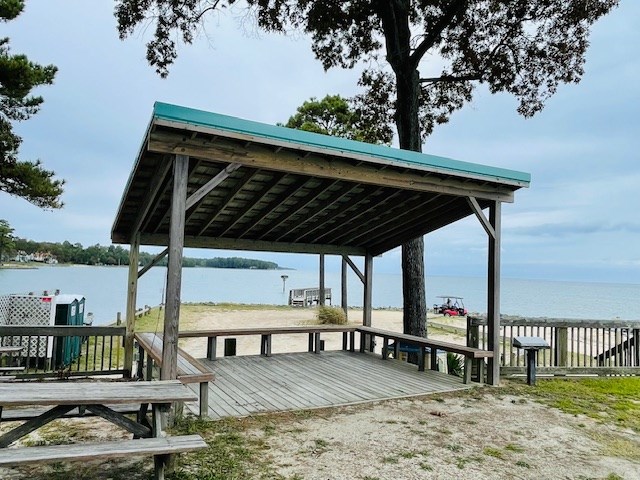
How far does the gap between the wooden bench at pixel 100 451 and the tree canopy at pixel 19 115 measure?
808 centimetres

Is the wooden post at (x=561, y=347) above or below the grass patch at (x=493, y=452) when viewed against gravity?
above

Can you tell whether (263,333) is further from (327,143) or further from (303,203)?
(327,143)

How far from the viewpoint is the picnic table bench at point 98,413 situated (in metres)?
2.29

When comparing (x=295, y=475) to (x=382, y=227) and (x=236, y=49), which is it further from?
(x=236, y=49)

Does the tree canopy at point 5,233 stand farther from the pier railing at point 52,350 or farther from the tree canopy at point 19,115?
the pier railing at point 52,350

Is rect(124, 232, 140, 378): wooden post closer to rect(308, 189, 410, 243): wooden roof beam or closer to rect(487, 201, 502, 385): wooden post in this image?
rect(308, 189, 410, 243): wooden roof beam

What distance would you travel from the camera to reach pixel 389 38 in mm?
9312

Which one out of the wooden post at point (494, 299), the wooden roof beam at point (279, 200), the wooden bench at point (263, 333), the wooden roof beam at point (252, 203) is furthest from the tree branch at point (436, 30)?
the wooden bench at point (263, 333)

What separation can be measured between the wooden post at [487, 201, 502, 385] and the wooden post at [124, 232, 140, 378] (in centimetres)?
531

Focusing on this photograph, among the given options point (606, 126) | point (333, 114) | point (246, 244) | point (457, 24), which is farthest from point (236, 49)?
point (606, 126)

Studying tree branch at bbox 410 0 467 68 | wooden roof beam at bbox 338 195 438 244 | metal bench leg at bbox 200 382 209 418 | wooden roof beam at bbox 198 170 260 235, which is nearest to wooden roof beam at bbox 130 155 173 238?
wooden roof beam at bbox 198 170 260 235

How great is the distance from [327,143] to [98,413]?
3.16 metres

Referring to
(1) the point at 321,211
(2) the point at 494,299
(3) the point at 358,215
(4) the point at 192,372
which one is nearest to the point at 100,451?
(4) the point at 192,372

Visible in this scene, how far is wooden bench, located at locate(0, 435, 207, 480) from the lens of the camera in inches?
86.9
